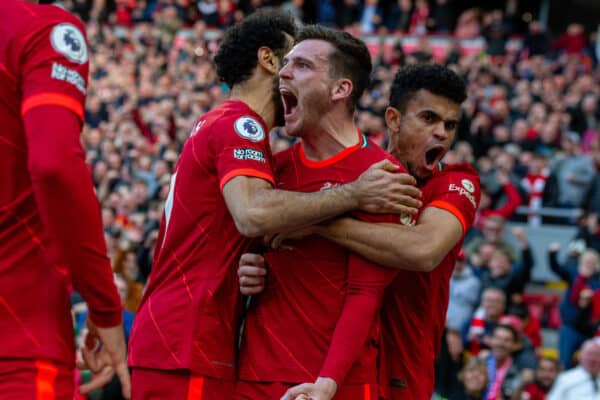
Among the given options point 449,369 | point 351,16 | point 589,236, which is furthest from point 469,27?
point 449,369

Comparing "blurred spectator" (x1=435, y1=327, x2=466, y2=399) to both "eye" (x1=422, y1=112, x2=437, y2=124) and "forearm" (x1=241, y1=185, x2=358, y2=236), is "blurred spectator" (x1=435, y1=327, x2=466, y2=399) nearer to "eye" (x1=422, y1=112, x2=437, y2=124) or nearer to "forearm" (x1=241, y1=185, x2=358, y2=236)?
"eye" (x1=422, y1=112, x2=437, y2=124)

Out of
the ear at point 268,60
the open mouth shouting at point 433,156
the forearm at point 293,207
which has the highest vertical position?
the ear at point 268,60

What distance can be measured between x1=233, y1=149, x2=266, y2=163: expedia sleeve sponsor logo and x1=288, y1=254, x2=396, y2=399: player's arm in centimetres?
49

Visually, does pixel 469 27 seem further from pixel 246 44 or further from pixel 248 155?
pixel 248 155

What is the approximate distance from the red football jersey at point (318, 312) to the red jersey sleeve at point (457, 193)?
0.34m

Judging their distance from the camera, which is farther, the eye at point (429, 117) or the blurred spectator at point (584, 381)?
the blurred spectator at point (584, 381)

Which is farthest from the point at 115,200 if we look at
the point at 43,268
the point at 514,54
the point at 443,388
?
the point at 43,268

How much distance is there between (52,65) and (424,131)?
1878mm

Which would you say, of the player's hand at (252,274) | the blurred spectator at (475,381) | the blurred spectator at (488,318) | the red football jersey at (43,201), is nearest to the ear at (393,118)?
the player's hand at (252,274)

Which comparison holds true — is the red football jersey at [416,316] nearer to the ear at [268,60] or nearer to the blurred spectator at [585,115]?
the ear at [268,60]

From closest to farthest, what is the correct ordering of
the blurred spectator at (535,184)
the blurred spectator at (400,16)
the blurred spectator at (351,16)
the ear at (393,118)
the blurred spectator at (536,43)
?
the ear at (393,118) → the blurred spectator at (535,184) → the blurred spectator at (536,43) → the blurred spectator at (400,16) → the blurred spectator at (351,16)

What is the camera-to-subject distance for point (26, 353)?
8.87ft

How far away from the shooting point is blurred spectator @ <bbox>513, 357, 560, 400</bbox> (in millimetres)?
8234

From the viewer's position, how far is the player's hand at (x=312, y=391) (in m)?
3.19
